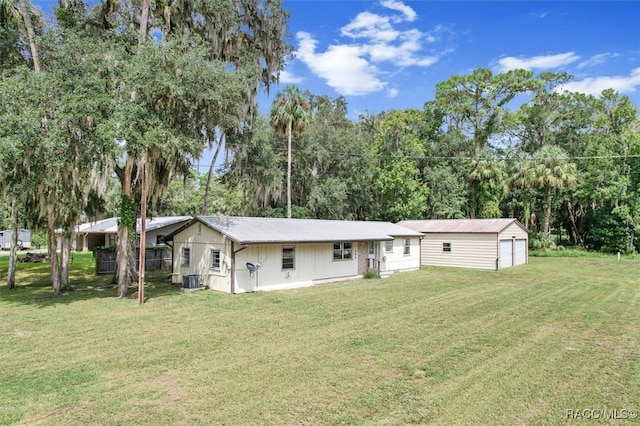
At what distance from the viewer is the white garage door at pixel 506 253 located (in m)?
22.9

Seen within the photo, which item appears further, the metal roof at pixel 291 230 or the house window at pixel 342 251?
the house window at pixel 342 251

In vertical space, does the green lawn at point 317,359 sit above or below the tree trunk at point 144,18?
below

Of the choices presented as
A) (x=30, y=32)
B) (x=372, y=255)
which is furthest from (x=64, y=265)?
(x=372, y=255)

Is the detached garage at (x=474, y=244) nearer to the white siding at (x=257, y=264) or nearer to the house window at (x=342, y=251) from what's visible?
the white siding at (x=257, y=264)

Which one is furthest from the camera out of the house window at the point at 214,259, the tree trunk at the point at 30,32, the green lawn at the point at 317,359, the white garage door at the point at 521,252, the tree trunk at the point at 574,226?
the tree trunk at the point at 574,226

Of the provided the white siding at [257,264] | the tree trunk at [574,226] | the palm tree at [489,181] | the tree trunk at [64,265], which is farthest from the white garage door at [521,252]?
the tree trunk at [64,265]

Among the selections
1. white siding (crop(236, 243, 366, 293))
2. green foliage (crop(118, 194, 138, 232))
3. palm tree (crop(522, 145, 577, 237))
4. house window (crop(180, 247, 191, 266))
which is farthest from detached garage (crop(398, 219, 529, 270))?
green foliage (crop(118, 194, 138, 232))

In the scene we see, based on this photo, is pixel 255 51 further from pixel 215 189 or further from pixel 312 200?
pixel 215 189

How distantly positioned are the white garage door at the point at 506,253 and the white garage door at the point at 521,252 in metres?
1.03

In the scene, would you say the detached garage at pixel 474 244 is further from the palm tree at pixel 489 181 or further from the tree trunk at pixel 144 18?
the tree trunk at pixel 144 18

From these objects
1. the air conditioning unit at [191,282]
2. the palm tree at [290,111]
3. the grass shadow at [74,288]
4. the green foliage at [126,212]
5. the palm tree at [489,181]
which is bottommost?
the grass shadow at [74,288]

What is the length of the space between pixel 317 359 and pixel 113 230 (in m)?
25.7

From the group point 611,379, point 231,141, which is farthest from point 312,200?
point 611,379

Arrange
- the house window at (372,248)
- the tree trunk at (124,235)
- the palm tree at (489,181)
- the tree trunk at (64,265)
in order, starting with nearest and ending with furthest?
the tree trunk at (124,235) → the tree trunk at (64,265) → the house window at (372,248) → the palm tree at (489,181)
